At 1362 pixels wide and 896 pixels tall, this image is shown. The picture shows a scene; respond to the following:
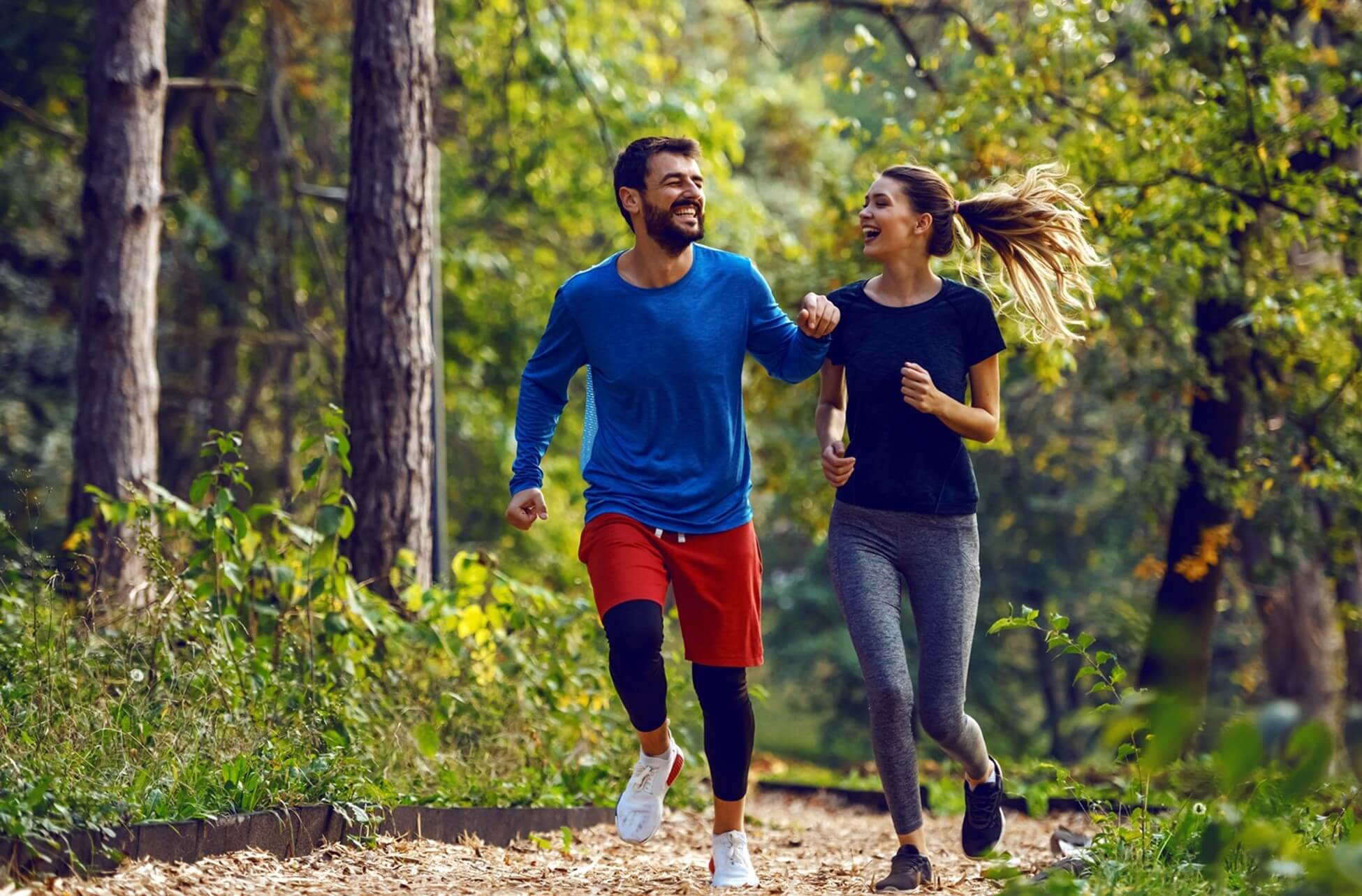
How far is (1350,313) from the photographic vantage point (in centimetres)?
925

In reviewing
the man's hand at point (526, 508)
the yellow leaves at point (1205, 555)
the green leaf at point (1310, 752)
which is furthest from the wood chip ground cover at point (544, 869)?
the yellow leaves at point (1205, 555)

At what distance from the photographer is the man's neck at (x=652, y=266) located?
16.3ft

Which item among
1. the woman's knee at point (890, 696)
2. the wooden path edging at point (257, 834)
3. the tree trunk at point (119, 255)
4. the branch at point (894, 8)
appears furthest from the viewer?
the branch at point (894, 8)

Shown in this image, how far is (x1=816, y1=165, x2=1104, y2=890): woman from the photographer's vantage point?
16.0 feet

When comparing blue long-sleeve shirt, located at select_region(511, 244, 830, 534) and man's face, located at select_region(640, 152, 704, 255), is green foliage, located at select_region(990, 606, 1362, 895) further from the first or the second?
man's face, located at select_region(640, 152, 704, 255)

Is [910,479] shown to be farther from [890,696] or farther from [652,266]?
[652,266]

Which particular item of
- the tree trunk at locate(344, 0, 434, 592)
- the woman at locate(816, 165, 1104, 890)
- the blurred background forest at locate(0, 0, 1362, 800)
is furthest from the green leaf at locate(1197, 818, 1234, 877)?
the tree trunk at locate(344, 0, 434, 592)

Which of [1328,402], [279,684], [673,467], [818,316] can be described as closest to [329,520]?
[279,684]

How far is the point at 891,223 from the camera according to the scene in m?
5.05

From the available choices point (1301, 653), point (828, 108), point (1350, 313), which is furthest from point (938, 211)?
point (828, 108)

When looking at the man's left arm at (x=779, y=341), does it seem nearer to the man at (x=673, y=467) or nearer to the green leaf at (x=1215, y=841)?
the man at (x=673, y=467)

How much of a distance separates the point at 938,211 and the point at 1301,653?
43.5 ft

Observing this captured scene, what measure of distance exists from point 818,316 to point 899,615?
3.28 feet

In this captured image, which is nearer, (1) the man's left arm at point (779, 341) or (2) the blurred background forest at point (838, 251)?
(1) the man's left arm at point (779, 341)
